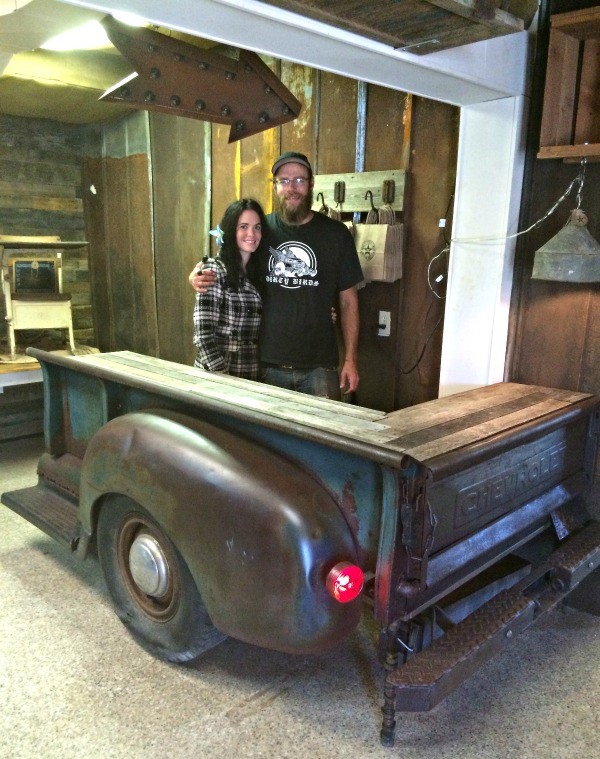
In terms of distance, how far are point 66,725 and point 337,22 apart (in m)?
2.34

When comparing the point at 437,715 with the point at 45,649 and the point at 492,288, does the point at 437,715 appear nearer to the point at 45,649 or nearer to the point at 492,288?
the point at 45,649

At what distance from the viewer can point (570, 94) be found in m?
2.50

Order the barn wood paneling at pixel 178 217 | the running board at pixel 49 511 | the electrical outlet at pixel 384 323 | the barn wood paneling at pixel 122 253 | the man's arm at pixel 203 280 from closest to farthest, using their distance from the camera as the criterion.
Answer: the running board at pixel 49 511 → the man's arm at pixel 203 280 → the electrical outlet at pixel 384 323 → the barn wood paneling at pixel 178 217 → the barn wood paneling at pixel 122 253

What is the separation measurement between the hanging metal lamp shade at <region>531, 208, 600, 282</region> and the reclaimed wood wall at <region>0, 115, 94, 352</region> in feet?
13.6

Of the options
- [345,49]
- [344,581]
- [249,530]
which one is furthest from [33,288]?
[344,581]

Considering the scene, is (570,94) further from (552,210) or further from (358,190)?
(358,190)

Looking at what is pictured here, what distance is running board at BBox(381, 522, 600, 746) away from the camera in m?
1.67

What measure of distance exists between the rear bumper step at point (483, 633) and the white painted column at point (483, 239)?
915 millimetres

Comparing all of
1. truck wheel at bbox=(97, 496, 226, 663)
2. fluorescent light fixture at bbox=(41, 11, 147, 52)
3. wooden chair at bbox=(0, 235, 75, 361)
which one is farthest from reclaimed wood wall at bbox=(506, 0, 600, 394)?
wooden chair at bbox=(0, 235, 75, 361)

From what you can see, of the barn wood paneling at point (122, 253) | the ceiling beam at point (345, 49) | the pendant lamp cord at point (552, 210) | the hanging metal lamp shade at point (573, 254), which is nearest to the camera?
the ceiling beam at point (345, 49)

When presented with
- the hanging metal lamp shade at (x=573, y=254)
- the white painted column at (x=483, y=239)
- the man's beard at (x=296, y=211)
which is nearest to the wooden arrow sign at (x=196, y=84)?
the man's beard at (x=296, y=211)

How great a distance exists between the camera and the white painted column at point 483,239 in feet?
8.76

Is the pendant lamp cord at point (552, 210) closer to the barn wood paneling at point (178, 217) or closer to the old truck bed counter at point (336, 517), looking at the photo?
the old truck bed counter at point (336, 517)

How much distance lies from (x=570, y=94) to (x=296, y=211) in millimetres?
1307
